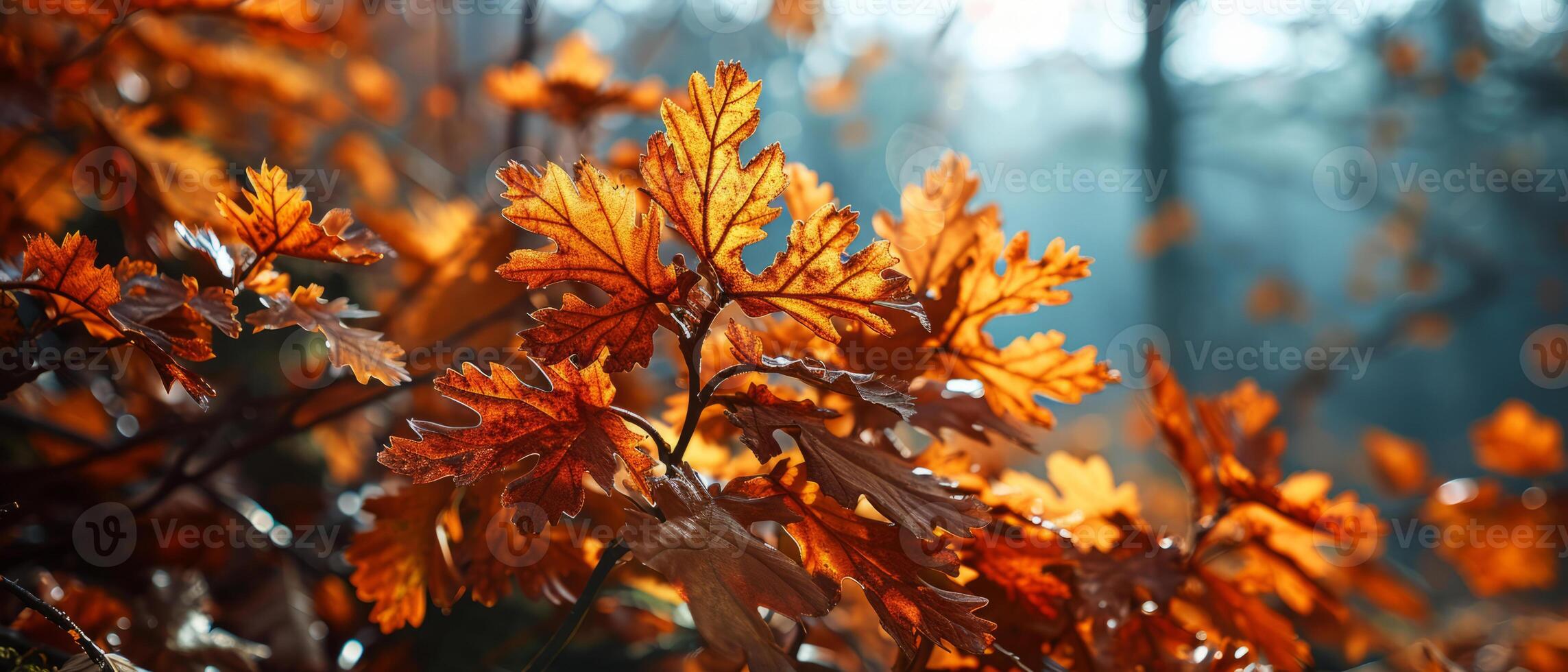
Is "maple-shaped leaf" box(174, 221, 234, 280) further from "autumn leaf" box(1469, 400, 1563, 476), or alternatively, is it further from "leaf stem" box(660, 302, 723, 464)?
"autumn leaf" box(1469, 400, 1563, 476)

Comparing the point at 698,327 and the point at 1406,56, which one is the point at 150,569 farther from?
the point at 1406,56

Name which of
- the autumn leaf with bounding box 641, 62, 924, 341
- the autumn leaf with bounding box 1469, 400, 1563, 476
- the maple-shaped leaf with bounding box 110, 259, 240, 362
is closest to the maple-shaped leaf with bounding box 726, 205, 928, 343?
the autumn leaf with bounding box 641, 62, 924, 341

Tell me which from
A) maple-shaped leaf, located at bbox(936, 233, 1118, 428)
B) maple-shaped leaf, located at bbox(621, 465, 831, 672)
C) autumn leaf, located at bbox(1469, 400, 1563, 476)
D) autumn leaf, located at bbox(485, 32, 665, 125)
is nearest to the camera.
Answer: maple-shaped leaf, located at bbox(621, 465, 831, 672)

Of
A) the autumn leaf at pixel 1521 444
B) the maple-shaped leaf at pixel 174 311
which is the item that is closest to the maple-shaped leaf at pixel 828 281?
the maple-shaped leaf at pixel 174 311

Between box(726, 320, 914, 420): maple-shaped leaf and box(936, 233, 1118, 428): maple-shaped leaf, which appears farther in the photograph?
box(936, 233, 1118, 428): maple-shaped leaf

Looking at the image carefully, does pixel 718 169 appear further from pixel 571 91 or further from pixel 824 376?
pixel 571 91

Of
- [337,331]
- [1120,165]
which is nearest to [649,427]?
[337,331]
